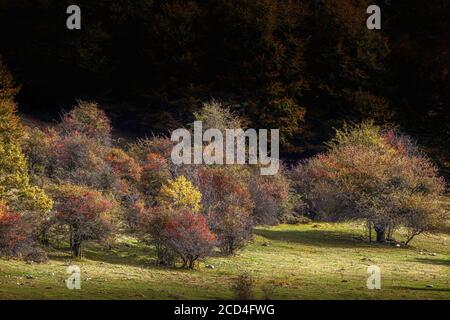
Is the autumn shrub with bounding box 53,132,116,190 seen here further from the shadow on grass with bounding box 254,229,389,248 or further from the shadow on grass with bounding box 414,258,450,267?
the shadow on grass with bounding box 414,258,450,267

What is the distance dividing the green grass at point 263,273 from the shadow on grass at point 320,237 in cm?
16

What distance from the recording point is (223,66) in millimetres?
88938

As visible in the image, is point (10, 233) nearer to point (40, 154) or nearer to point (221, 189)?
point (221, 189)

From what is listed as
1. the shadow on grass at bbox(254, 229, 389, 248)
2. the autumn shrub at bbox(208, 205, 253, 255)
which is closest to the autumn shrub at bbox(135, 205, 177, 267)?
the autumn shrub at bbox(208, 205, 253, 255)

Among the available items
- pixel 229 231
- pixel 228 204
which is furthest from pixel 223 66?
pixel 229 231

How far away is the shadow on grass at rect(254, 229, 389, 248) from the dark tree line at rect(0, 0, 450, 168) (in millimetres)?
26198

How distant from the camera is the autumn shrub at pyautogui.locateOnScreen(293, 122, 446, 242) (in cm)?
5300

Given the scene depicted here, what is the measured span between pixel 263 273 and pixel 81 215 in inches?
404

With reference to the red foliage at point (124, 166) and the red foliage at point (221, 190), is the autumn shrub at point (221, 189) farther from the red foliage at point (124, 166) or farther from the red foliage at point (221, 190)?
the red foliage at point (124, 166)

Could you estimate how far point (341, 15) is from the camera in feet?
289

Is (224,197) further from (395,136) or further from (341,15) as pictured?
(341,15)

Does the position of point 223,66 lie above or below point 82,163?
above

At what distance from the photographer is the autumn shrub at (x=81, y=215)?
40469 mm
